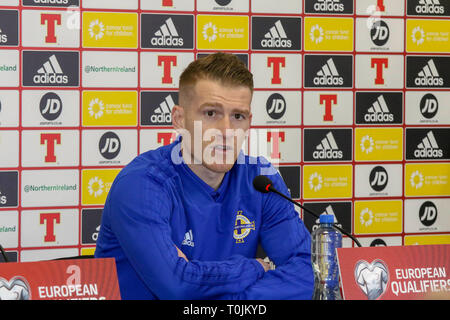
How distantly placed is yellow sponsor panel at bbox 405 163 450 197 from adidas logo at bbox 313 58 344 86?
627 millimetres

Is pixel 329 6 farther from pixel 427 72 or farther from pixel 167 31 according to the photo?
pixel 167 31

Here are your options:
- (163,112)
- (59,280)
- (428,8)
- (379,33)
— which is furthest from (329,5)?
(59,280)

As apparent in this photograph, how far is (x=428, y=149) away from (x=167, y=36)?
1.59 m

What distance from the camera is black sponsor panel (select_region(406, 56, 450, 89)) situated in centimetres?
311

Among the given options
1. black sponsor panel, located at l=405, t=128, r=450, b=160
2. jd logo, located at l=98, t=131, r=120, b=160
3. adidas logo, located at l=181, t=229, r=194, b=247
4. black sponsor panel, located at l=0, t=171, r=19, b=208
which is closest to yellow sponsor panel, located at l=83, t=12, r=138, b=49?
jd logo, located at l=98, t=131, r=120, b=160

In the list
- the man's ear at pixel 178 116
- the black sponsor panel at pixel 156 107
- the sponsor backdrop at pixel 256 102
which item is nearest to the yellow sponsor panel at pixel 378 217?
the sponsor backdrop at pixel 256 102

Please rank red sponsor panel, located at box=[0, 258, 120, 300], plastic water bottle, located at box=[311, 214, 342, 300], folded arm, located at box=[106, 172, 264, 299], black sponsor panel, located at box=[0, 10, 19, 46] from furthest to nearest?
black sponsor panel, located at box=[0, 10, 19, 46] → folded arm, located at box=[106, 172, 264, 299] → plastic water bottle, located at box=[311, 214, 342, 300] → red sponsor panel, located at box=[0, 258, 120, 300]

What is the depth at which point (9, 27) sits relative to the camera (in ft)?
8.77

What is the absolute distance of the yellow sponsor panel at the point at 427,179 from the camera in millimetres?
3119

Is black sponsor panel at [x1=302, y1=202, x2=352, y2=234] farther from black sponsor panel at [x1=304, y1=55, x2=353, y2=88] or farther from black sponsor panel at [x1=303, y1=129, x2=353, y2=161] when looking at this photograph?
black sponsor panel at [x1=304, y1=55, x2=353, y2=88]

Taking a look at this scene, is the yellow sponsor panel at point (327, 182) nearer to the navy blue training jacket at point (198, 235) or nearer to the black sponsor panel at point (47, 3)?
the navy blue training jacket at point (198, 235)

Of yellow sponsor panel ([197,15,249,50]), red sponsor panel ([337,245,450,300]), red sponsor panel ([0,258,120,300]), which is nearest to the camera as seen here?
red sponsor panel ([0,258,120,300])

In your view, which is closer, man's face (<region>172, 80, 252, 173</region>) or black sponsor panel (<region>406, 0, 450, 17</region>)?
man's face (<region>172, 80, 252, 173</region>)
